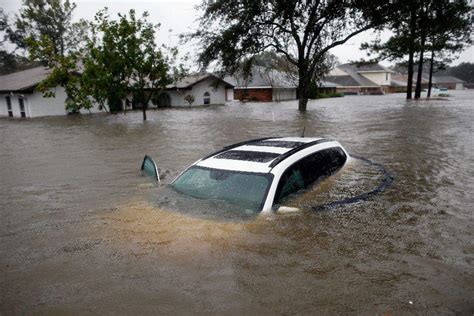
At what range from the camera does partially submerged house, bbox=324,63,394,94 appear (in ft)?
245

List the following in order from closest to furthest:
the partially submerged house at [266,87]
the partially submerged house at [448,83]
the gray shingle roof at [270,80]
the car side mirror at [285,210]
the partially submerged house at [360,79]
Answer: the car side mirror at [285,210] < the gray shingle roof at [270,80] < the partially submerged house at [266,87] < the partially submerged house at [360,79] < the partially submerged house at [448,83]

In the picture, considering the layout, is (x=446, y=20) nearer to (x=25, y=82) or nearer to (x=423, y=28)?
(x=423, y=28)

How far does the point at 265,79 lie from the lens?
51.2 m

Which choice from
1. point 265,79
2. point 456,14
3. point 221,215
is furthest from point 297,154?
point 265,79

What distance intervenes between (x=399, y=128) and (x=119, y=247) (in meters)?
15.8

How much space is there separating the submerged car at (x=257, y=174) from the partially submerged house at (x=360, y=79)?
67964 mm

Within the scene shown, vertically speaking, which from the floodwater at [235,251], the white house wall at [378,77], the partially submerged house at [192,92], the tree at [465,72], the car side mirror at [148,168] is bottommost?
the floodwater at [235,251]

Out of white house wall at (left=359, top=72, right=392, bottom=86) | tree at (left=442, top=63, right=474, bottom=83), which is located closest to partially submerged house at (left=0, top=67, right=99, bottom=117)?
white house wall at (left=359, top=72, right=392, bottom=86)

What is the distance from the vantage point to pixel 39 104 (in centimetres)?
2991

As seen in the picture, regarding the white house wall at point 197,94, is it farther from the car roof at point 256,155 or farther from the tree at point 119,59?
the car roof at point 256,155

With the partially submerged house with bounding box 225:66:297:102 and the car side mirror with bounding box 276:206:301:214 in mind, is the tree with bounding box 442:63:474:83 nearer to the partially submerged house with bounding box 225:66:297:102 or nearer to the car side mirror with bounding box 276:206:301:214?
the partially submerged house with bounding box 225:66:297:102

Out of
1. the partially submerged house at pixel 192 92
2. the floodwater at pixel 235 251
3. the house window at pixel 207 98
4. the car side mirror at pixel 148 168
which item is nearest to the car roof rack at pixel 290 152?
the floodwater at pixel 235 251

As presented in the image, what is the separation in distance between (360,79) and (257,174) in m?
79.6

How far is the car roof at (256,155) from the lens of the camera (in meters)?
5.41
